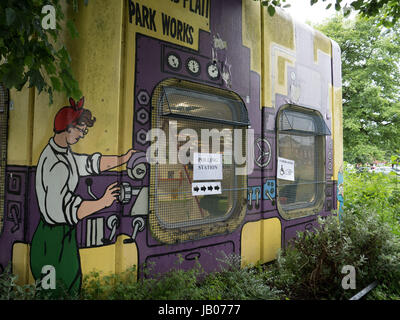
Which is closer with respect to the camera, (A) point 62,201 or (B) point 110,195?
(A) point 62,201

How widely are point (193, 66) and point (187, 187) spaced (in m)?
1.50

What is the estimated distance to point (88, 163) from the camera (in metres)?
2.78

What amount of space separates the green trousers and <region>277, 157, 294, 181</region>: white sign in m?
3.24

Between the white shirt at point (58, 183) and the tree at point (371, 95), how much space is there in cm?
1352

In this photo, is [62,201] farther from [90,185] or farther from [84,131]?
[84,131]

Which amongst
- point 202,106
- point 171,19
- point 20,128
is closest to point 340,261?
point 202,106

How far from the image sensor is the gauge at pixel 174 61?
11.0 feet

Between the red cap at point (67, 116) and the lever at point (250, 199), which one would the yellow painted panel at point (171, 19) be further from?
the lever at point (250, 199)

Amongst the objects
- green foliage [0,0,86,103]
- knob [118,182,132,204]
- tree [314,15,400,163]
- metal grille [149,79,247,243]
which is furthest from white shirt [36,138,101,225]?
tree [314,15,400,163]

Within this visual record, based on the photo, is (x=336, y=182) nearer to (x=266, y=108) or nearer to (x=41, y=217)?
(x=266, y=108)

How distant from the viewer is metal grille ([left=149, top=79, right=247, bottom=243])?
3.25 meters

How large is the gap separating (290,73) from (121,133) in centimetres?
330

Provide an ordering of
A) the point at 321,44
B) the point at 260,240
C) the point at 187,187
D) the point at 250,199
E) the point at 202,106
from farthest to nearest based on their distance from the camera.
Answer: the point at 321,44 → the point at 260,240 → the point at 250,199 → the point at 202,106 → the point at 187,187

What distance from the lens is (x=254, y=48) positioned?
14.4ft
